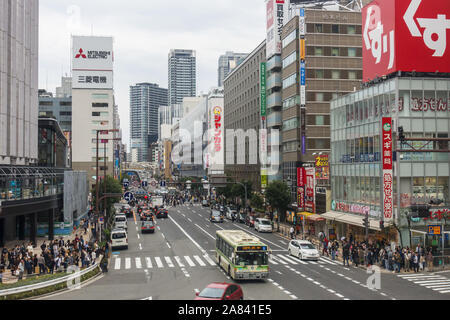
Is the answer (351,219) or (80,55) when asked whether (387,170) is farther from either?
(80,55)

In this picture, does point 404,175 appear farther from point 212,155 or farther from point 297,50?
point 212,155

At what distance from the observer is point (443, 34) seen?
43656mm

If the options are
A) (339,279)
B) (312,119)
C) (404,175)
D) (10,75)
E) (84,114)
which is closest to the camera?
(339,279)

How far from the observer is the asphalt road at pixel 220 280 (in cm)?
2500

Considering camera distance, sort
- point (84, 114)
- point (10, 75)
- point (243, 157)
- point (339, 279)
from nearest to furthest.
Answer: point (339, 279), point (10, 75), point (243, 157), point (84, 114)

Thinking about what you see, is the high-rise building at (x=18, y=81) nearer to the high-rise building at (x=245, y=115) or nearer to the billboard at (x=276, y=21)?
the billboard at (x=276, y=21)

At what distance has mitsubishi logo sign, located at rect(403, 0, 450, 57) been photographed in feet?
141

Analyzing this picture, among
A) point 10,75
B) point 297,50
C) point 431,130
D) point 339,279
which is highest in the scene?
point 297,50

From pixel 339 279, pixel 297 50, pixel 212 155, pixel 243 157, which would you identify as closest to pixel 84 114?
pixel 212 155

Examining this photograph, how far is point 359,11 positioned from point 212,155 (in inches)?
2860

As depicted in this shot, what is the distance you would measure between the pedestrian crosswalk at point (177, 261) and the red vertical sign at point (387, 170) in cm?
655

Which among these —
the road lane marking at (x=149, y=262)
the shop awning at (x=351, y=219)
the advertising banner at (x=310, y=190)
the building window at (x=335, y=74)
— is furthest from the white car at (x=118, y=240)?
the building window at (x=335, y=74)

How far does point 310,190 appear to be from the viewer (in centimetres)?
5919

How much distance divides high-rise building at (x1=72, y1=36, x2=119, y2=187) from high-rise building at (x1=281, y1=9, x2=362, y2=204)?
73.7m
